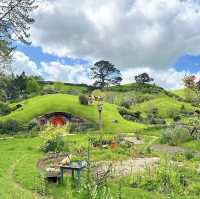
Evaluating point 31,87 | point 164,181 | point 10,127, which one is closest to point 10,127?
point 10,127

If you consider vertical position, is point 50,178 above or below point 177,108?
below

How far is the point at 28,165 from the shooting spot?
30.7 meters

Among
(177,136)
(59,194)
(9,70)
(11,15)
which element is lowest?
(59,194)

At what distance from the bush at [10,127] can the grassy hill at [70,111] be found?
3.71 metres

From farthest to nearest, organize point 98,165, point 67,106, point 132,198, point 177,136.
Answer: point 67,106 → point 177,136 → point 98,165 → point 132,198

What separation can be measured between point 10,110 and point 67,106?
42.3 ft

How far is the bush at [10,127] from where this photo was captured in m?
66.4

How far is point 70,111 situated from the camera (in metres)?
75.4

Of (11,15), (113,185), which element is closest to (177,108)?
(11,15)

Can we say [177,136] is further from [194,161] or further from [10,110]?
[10,110]

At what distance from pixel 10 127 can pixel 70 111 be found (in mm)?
11555

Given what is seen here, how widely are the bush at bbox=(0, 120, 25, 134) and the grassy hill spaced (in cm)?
371

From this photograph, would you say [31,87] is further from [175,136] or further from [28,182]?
[28,182]

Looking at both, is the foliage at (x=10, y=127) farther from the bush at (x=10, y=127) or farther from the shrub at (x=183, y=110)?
the shrub at (x=183, y=110)
